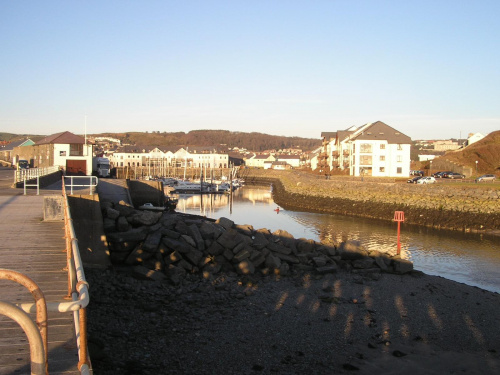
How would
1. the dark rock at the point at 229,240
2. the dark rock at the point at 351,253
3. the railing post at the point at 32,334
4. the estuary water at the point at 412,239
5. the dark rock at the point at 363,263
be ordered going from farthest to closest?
the estuary water at the point at 412,239
the dark rock at the point at 351,253
the dark rock at the point at 363,263
the dark rock at the point at 229,240
the railing post at the point at 32,334

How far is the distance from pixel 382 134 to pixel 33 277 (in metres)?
67.4

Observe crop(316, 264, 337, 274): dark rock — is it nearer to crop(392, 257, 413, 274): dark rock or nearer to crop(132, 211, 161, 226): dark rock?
crop(392, 257, 413, 274): dark rock

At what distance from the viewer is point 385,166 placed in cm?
6906

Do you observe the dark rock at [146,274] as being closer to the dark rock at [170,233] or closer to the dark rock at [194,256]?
the dark rock at [194,256]

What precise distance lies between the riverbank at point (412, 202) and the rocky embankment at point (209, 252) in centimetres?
1821

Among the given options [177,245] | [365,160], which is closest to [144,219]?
[177,245]

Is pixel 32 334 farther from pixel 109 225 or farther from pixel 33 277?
pixel 109 225

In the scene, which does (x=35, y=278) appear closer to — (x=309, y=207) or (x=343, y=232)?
(x=343, y=232)

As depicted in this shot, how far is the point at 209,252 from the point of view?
15430 mm

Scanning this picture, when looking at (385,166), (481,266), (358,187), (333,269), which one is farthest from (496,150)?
(333,269)

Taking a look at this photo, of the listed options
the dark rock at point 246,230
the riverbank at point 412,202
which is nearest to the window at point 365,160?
the riverbank at point 412,202

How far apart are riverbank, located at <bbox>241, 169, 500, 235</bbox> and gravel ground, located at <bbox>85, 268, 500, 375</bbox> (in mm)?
20358

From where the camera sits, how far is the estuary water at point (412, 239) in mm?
19688

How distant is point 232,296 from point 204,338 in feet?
9.57
